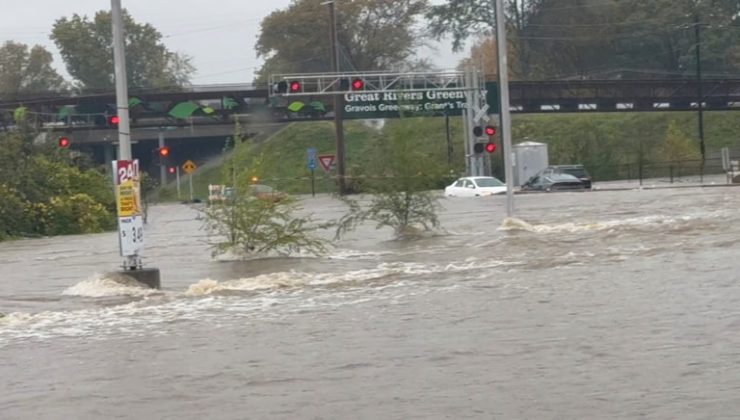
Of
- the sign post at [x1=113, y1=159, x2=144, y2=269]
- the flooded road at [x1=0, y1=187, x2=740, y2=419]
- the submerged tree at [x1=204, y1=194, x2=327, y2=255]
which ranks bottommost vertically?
the flooded road at [x1=0, y1=187, x2=740, y2=419]

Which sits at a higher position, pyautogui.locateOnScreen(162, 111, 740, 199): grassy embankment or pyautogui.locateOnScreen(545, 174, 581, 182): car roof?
pyautogui.locateOnScreen(162, 111, 740, 199): grassy embankment

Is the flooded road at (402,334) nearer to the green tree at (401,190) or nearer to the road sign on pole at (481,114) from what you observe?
the green tree at (401,190)

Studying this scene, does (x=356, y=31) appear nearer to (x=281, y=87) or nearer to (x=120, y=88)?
(x=281, y=87)

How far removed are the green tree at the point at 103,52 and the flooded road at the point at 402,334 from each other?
327ft

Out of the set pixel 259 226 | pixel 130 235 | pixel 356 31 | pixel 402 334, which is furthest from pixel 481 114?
pixel 356 31

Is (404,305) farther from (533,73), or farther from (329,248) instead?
(533,73)

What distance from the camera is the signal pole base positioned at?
20.4 metres

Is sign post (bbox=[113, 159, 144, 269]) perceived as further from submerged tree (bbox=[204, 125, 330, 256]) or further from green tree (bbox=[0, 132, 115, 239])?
green tree (bbox=[0, 132, 115, 239])

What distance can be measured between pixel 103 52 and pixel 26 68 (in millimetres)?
13942

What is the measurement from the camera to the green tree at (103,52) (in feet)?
408

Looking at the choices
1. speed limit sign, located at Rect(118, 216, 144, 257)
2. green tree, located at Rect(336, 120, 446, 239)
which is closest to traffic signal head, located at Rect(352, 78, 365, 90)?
green tree, located at Rect(336, 120, 446, 239)

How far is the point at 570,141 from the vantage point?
81.6 metres

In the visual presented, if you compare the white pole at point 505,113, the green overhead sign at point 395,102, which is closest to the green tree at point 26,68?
the green overhead sign at point 395,102

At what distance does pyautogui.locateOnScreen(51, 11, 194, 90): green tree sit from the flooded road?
9975 cm
